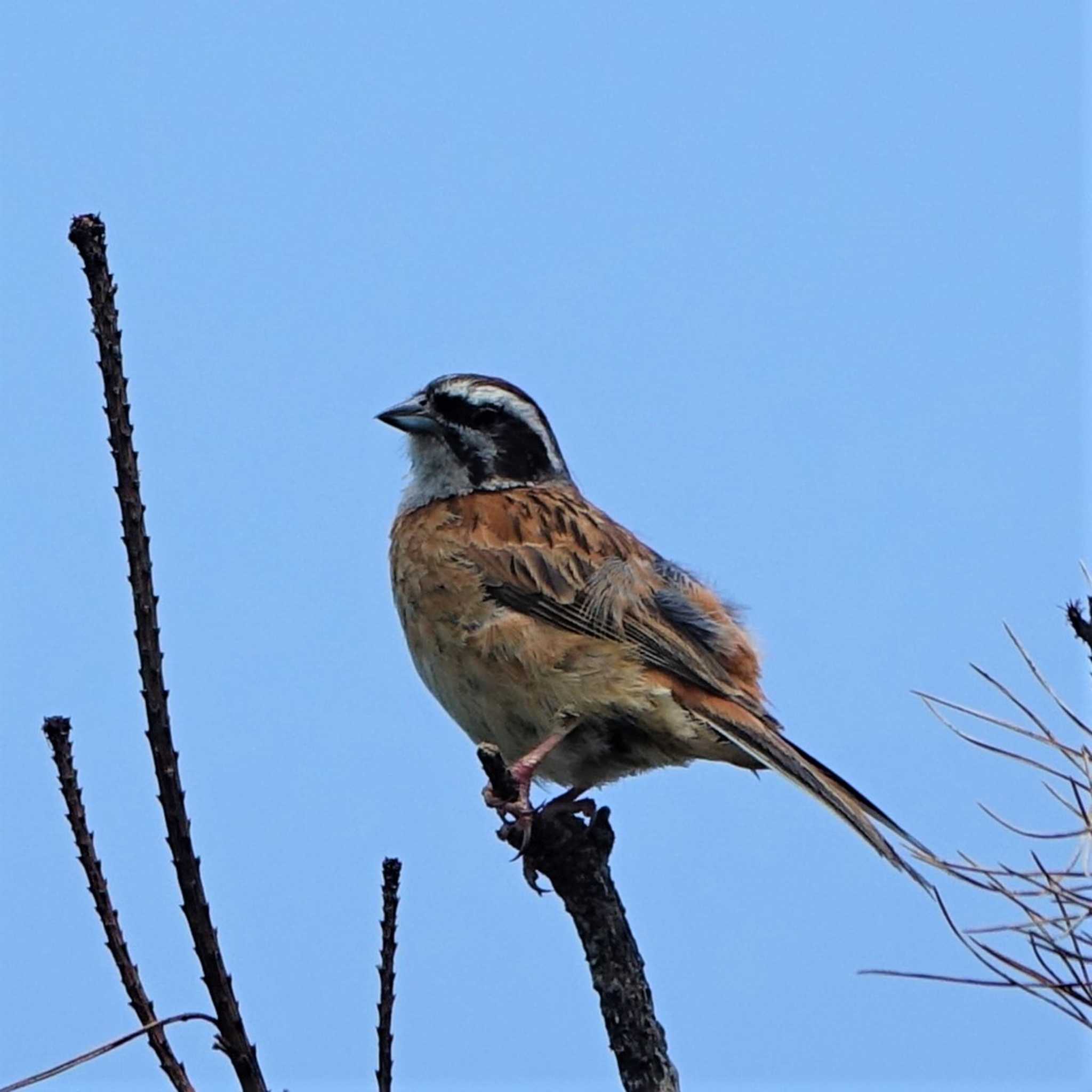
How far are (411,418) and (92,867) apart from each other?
14.0ft

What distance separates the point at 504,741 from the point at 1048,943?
3.19 metres

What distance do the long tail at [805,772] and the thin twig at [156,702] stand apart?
2.41 meters

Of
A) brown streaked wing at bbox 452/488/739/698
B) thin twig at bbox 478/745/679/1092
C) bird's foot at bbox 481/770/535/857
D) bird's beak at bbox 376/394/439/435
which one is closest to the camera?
thin twig at bbox 478/745/679/1092

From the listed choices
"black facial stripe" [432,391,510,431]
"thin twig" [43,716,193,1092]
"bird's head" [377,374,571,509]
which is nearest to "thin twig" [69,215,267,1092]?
"thin twig" [43,716,193,1092]

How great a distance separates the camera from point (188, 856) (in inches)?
117

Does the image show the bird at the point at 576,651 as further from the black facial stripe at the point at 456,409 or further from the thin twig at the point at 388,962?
the thin twig at the point at 388,962

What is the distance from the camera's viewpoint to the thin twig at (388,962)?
3.19m

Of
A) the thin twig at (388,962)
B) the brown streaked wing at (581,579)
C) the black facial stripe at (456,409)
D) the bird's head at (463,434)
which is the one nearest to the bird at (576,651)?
the brown streaked wing at (581,579)

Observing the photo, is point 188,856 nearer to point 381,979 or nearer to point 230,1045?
point 230,1045

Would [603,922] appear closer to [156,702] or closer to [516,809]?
[516,809]

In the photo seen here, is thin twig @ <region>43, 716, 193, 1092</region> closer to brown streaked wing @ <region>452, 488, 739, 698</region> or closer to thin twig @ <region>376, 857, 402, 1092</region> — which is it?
thin twig @ <region>376, 857, 402, 1092</region>

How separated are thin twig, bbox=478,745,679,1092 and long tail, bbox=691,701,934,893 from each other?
0.85 m

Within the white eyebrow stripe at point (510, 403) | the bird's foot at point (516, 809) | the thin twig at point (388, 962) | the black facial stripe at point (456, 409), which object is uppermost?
the white eyebrow stripe at point (510, 403)

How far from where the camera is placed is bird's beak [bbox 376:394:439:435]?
722 cm
